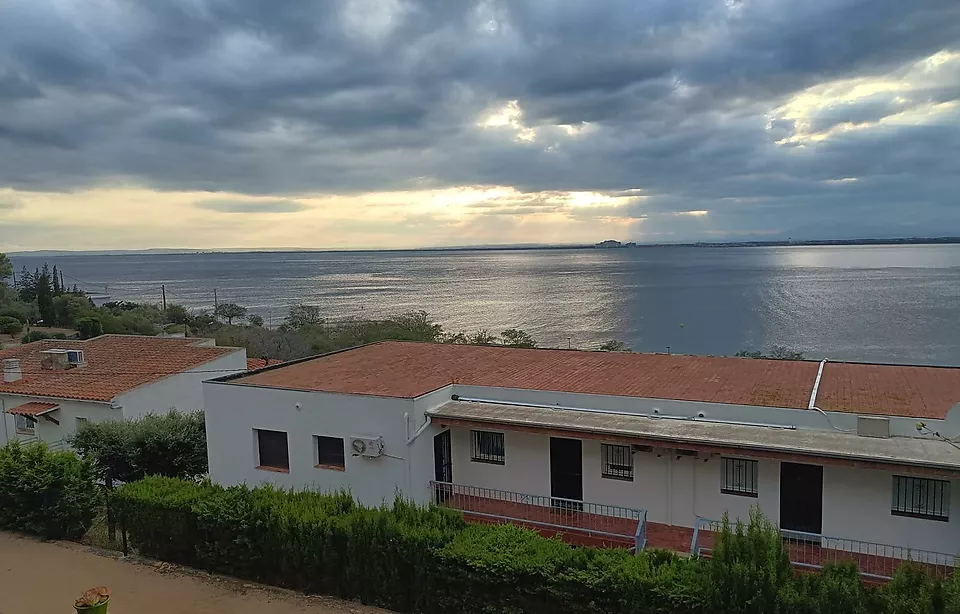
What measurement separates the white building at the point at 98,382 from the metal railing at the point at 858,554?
16112 millimetres

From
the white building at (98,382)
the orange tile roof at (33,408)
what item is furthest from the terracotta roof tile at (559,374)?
the orange tile roof at (33,408)

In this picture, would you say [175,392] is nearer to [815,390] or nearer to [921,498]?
[815,390]

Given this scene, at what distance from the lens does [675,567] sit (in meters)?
8.07

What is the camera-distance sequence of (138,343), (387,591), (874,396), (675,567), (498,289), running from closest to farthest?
(675,567), (387,591), (874,396), (138,343), (498,289)

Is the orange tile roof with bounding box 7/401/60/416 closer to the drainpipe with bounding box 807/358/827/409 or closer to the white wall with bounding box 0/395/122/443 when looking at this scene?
the white wall with bounding box 0/395/122/443

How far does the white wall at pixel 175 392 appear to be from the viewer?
1953 centimetres

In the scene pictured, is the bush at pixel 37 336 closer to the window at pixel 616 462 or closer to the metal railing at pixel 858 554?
the window at pixel 616 462

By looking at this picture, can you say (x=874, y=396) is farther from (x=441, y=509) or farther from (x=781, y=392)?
(x=441, y=509)

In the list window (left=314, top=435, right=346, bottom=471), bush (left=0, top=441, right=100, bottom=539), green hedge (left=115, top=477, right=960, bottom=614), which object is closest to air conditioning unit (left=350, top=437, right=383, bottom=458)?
→ window (left=314, top=435, right=346, bottom=471)

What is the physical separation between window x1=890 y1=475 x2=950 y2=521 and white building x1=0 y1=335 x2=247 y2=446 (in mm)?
18798

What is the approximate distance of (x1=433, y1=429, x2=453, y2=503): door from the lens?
14312 mm

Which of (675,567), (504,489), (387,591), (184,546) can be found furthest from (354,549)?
(504,489)

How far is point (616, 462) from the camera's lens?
13.5 metres

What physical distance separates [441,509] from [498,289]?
121 meters
